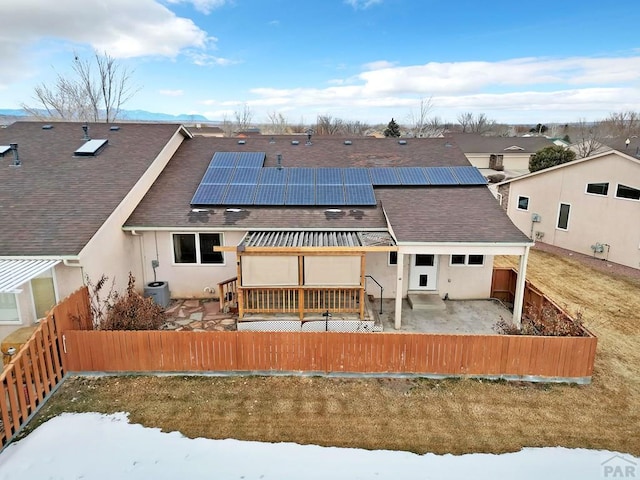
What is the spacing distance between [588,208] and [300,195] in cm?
1583

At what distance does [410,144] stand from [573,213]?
393 inches

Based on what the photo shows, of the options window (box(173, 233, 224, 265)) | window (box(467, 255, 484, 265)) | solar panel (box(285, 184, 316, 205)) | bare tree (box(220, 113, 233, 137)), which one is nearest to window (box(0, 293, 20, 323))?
window (box(173, 233, 224, 265))

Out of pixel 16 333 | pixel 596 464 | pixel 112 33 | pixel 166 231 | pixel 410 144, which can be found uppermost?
pixel 112 33

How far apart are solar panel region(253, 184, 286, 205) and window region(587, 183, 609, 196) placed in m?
16.3

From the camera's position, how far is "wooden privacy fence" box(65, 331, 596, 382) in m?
9.24

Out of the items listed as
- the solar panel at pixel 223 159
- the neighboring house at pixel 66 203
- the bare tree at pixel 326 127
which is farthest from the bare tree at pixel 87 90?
the bare tree at pixel 326 127

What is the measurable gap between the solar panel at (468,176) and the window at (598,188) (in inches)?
333

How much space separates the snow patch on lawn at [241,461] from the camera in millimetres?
6656

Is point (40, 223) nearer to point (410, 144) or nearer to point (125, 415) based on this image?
point (125, 415)

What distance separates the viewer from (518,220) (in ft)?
80.9

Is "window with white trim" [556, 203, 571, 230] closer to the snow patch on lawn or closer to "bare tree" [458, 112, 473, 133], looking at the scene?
the snow patch on lawn

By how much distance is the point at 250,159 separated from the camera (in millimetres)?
16844

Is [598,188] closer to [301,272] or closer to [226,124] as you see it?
[301,272]

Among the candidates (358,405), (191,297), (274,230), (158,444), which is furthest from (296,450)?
(191,297)
